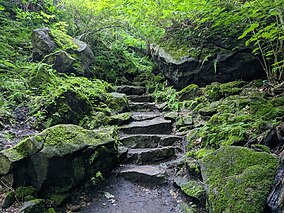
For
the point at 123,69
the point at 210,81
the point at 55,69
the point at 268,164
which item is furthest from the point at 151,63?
the point at 268,164

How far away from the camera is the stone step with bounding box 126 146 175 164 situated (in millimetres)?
4738

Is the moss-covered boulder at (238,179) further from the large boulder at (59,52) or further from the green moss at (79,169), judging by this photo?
the large boulder at (59,52)

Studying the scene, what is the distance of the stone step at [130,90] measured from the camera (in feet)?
27.9

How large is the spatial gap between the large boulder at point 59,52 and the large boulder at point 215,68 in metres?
2.76

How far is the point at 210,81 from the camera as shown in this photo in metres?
7.11

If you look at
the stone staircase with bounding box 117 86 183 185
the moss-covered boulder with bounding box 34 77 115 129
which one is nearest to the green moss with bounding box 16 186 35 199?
the stone staircase with bounding box 117 86 183 185

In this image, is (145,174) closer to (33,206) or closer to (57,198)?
(57,198)

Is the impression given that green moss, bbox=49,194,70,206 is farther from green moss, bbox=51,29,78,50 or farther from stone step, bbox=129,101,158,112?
green moss, bbox=51,29,78,50

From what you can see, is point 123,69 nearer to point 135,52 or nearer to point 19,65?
point 135,52

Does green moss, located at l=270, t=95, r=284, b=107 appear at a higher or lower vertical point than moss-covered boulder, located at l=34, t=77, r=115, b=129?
lower

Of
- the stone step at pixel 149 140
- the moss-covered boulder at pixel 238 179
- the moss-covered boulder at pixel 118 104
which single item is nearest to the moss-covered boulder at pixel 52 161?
the stone step at pixel 149 140

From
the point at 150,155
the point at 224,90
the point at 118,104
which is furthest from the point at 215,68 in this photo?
the point at 150,155

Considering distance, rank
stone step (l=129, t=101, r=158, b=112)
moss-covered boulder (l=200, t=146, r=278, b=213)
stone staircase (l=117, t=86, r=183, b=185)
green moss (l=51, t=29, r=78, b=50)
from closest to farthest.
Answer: moss-covered boulder (l=200, t=146, r=278, b=213)
stone staircase (l=117, t=86, r=183, b=185)
stone step (l=129, t=101, r=158, b=112)
green moss (l=51, t=29, r=78, b=50)

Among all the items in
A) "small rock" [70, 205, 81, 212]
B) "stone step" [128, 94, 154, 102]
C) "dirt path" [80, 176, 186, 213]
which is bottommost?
"dirt path" [80, 176, 186, 213]
